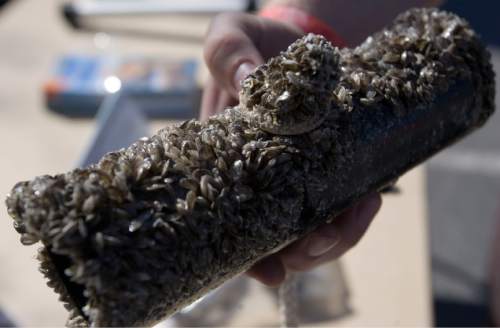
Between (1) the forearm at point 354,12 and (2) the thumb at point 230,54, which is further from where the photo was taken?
(1) the forearm at point 354,12

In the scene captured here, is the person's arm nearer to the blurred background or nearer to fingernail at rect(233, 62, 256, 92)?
fingernail at rect(233, 62, 256, 92)

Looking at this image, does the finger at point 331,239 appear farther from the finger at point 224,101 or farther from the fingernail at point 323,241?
the finger at point 224,101

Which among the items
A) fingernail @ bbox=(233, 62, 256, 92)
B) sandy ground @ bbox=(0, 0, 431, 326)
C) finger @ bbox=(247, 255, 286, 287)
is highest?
fingernail @ bbox=(233, 62, 256, 92)

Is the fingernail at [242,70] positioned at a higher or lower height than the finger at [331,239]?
higher

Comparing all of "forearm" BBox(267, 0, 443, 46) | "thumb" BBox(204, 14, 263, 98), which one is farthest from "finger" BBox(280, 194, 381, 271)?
"forearm" BBox(267, 0, 443, 46)

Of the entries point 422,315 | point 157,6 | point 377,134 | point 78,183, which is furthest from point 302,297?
point 157,6

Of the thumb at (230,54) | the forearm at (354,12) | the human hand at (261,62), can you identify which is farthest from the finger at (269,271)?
the forearm at (354,12)

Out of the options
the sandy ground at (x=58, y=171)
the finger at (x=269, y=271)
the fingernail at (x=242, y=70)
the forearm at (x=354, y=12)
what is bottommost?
the sandy ground at (x=58, y=171)
